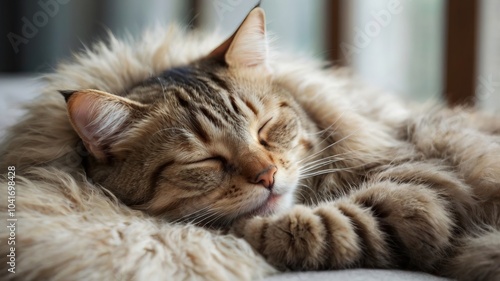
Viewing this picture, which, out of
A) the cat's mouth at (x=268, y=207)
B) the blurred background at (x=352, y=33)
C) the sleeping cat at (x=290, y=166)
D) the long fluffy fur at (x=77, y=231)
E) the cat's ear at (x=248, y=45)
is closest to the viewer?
the long fluffy fur at (x=77, y=231)

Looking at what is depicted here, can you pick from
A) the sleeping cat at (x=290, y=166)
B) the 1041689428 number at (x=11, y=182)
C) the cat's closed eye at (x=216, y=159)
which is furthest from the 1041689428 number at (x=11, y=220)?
the cat's closed eye at (x=216, y=159)

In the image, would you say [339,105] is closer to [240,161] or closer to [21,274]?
[240,161]

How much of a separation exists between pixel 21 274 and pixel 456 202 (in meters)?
0.79

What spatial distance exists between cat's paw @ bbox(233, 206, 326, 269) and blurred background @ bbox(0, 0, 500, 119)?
75 cm

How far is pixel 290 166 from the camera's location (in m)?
1.16

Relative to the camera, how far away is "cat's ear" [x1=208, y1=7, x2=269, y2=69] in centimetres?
128

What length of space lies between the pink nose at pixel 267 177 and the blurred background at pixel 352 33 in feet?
2.06

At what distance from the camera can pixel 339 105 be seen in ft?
4.63

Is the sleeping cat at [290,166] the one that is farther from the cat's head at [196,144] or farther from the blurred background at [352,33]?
the blurred background at [352,33]

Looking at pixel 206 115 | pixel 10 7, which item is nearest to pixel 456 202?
pixel 206 115

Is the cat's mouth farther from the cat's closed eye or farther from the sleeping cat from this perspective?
the cat's closed eye

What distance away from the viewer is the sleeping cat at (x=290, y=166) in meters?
0.99

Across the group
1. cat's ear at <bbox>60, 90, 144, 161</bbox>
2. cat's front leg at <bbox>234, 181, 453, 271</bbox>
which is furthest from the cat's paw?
cat's ear at <bbox>60, 90, 144, 161</bbox>

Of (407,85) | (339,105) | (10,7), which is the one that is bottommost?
(407,85)
